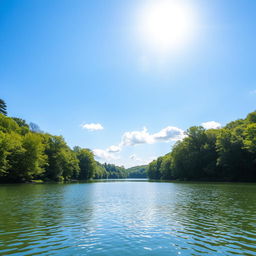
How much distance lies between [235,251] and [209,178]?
90887mm

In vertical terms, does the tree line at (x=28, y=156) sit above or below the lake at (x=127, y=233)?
above

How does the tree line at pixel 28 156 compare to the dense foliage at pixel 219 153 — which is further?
the dense foliage at pixel 219 153

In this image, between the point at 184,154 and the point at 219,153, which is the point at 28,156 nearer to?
the point at 219,153

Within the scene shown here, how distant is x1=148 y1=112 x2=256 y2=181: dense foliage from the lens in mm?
75562

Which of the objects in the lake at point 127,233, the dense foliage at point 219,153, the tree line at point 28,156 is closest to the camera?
the lake at point 127,233

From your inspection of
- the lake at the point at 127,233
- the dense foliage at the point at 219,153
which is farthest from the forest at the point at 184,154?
the lake at the point at 127,233

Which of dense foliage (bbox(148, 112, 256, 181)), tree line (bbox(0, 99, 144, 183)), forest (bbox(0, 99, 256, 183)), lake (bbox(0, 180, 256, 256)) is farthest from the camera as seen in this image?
dense foliage (bbox(148, 112, 256, 181))

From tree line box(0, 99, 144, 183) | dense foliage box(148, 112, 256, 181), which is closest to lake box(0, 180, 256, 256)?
tree line box(0, 99, 144, 183)

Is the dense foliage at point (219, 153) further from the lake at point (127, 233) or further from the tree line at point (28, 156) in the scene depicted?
the lake at point (127, 233)

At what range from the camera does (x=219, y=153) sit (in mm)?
82688

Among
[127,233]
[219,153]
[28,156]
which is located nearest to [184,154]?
[219,153]

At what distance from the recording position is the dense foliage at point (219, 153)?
75.6 meters

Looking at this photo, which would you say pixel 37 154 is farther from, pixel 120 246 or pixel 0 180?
pixel 120 246

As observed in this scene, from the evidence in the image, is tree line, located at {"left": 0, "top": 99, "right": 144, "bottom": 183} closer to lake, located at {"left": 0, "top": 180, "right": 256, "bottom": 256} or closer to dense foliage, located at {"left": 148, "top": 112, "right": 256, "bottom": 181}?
lake, located at {"left": 0, "top": 180, "right": 256, "bottom": 256}
